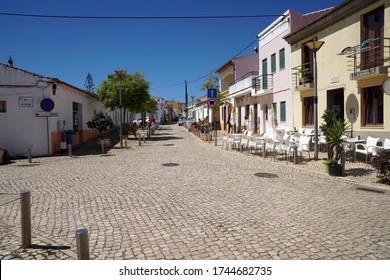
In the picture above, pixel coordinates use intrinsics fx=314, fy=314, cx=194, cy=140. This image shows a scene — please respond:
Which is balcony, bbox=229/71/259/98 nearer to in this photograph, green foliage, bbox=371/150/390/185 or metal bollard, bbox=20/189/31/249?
green foliage, bbox=371/150/390/185

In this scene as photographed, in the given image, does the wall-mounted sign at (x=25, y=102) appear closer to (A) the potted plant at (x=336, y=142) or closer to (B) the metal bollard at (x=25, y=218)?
(B) the metal bollard at (x=25, y=218)

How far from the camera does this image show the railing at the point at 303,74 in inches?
621

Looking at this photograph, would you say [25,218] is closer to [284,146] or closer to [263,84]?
[284,146]

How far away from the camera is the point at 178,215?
5.51m

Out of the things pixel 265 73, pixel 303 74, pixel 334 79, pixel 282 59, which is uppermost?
pixel 282 59

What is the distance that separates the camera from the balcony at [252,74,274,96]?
20.5 m

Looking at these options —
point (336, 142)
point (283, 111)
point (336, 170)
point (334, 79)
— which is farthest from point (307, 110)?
point (336, 170)

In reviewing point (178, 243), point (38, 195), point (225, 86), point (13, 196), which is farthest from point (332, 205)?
point (225, 86)

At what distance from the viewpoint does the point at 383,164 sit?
7699 mm

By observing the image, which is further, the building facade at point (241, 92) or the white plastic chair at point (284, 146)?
the building facade at point (241, 92)

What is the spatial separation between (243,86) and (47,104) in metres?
14.9

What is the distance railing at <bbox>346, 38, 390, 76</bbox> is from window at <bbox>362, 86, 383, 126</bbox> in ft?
2.98

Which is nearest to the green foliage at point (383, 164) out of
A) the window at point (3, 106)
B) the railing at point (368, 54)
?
the railing at point (368, 54)

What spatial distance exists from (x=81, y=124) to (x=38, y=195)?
15.4 m
